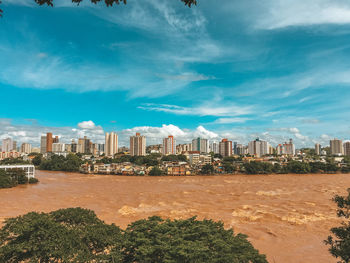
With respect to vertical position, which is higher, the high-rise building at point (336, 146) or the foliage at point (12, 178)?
the high-rise building at point (336, 146)

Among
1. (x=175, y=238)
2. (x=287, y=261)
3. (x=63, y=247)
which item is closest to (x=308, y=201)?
(x=287, y=261)

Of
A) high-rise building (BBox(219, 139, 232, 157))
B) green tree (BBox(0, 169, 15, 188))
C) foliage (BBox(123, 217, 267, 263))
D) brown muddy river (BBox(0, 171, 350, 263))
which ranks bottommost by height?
brown muddy river (BBox(0, 171, 350, 263))

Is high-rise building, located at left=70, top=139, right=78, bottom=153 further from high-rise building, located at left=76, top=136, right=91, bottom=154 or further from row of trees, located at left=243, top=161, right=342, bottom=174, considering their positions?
row of trees, located at left=243, top=161, right=342, bottom=174

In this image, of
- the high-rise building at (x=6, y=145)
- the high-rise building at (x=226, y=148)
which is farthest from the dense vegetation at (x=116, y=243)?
the high-rise building at (x=6, y=145)

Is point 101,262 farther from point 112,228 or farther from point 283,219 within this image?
point 283,219

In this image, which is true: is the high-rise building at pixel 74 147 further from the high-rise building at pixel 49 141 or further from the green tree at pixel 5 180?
the green tree at pixel 5 180

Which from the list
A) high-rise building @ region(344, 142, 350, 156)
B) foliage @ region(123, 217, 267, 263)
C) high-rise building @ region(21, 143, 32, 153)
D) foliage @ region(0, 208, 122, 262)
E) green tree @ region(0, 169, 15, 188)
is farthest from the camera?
high-rise building @ region(21, 143, 32, 153)

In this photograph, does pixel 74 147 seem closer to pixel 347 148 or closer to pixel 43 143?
pixel 43 143

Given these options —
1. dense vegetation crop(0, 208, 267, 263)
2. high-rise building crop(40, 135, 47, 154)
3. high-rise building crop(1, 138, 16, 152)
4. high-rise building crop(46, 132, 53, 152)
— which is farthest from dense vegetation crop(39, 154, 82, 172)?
high-rise building crop(1, 138, 16, 152)
